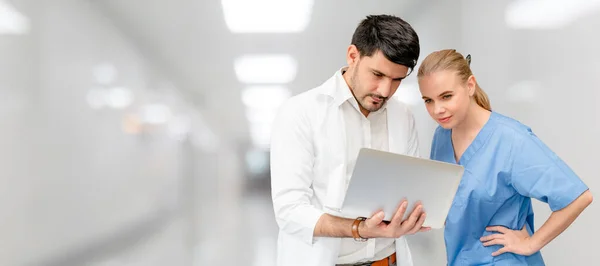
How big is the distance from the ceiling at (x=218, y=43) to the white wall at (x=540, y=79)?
22cm

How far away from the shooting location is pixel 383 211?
113 cm

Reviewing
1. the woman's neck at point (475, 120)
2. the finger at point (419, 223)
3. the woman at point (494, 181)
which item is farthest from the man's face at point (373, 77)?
the finger at point (419, 223)

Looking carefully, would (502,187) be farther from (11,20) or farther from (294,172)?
(11,20)

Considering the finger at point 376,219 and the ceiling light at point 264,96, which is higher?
the ceiling light at point 264,96

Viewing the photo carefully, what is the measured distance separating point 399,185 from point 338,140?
11.7 inches

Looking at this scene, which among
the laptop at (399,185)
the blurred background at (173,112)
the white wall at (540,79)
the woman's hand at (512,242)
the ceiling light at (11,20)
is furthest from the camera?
the blurred background at (173,112)

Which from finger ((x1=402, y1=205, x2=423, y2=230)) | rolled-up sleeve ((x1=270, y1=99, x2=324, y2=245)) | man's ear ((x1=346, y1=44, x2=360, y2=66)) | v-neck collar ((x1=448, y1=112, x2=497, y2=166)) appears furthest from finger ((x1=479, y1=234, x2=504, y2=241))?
man's ear ((x1=346, y1=44, x2=360, y2=66))

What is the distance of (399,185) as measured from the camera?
1.11 meters

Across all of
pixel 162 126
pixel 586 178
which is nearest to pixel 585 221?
pixel 586 178

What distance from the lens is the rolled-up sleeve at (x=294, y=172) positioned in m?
1.32

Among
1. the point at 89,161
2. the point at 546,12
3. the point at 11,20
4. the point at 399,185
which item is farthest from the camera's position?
the point at 89,161

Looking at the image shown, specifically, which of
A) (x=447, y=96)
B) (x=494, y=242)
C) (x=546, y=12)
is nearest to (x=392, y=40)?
(x=447, y=96)

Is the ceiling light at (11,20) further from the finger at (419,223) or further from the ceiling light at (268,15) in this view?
the finger at (419,223)

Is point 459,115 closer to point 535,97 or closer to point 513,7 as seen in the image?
point 535,97
